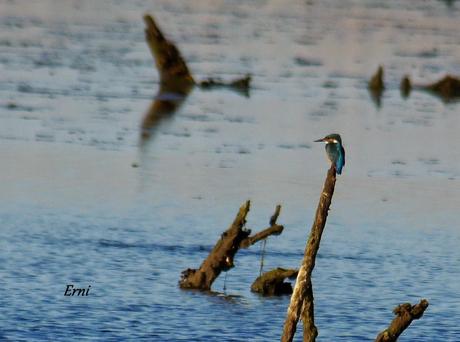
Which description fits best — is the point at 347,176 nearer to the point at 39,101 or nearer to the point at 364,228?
the point at 364,228

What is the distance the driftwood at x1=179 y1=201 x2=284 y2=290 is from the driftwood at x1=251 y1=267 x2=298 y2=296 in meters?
0.50

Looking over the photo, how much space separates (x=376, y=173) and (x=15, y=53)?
19.2 metres

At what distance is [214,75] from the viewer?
40188 millimetres

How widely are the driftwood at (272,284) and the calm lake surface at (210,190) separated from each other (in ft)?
0.56

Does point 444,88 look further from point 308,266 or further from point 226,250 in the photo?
point 308,266

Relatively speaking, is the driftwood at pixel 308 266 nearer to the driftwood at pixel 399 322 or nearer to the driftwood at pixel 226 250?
the driftwood at pixel 399 322

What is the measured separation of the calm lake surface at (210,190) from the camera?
1645 cm

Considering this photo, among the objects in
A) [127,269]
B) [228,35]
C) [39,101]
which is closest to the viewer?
[127,269]

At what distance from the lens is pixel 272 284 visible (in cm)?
1708

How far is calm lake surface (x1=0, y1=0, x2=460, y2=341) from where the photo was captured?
1645cm

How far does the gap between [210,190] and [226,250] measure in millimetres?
6965

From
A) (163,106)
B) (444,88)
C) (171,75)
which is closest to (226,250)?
(163,106)

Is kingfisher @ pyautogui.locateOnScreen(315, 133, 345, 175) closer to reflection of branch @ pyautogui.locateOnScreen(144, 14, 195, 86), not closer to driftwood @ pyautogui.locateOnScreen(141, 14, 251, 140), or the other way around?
driftwood @ pyautogui.locateOnScreen(141, 14, 251, 140)

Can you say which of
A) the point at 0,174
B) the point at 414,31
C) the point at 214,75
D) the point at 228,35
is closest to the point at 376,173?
the point at 0,174
